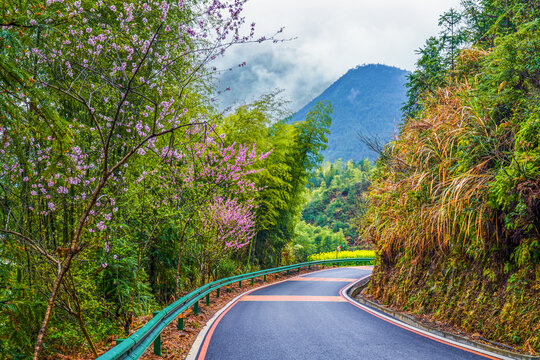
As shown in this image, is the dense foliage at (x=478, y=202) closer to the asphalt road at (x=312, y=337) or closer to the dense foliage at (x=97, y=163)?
the asphalt road at (x=312, y=337)

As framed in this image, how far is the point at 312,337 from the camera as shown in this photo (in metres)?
6.47

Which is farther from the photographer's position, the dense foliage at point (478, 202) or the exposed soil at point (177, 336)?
the dense foliage at point (478, 202)

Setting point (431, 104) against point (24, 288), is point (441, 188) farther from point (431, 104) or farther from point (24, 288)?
point (24, 288)

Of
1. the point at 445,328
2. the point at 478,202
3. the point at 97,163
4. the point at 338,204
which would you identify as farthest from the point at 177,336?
the point at 338,204

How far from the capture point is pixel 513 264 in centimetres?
639

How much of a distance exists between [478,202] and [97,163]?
23.0 feet

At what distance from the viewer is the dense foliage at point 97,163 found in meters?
3.78

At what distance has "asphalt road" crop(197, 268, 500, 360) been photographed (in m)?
5.36

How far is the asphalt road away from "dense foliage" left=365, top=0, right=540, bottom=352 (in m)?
1.19

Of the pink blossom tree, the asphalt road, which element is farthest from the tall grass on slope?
the pink blossom tree

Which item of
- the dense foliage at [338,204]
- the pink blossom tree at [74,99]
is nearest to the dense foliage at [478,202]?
the pink blossom tree at [74,99]

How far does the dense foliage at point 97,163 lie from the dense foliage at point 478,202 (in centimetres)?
491

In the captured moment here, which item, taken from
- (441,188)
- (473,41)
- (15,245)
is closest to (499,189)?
(441,188)

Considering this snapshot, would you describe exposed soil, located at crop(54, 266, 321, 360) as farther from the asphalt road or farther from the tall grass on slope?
the tall grass on slope
